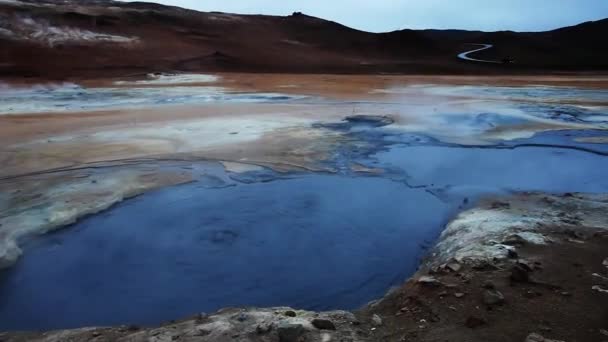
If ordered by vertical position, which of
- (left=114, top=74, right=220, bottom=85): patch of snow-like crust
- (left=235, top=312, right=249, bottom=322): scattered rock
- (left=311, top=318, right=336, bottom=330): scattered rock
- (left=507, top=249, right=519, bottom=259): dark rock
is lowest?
(left=235, top=312, right=249, bottom=322): scattered rock

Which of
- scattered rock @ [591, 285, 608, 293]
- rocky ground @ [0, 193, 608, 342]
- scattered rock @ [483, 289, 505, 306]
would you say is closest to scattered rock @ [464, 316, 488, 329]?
rocky ground @ [0, 193, 608, 342]

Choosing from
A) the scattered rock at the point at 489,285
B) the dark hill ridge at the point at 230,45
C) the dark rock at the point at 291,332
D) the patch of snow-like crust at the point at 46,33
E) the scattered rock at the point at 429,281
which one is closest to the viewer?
the dark rock at the point at 291,332

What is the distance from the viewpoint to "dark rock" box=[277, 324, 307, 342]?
7.85 feet

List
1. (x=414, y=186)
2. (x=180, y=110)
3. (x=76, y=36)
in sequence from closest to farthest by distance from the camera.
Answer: (x=414, y=186)
(x=180, y=110)
(x=76, y=36)

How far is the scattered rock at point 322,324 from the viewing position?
2.51 meters

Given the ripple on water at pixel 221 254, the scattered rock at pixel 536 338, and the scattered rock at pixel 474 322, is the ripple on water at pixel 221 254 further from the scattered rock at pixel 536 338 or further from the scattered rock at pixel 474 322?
the scattered rock at pixel 536 338

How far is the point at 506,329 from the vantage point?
2.43 meters

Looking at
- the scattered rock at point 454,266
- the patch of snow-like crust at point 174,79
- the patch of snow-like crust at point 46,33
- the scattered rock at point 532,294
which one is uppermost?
the patch of snow-like crust at point 46,33

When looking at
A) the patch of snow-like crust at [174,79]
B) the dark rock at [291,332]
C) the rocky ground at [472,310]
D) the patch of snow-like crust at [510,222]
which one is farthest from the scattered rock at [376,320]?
the patch of snow-like crust at [174,79]

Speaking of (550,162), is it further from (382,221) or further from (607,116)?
(607,116)

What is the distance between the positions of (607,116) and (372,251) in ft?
25.7

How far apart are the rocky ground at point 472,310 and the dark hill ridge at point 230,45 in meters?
16.6

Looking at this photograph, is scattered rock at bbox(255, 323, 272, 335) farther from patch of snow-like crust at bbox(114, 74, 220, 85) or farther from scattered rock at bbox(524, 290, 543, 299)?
patch of snow-like crust at bbox(114, 74, 220, 85)

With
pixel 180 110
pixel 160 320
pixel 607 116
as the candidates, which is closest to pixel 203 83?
pixel 180 110
